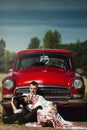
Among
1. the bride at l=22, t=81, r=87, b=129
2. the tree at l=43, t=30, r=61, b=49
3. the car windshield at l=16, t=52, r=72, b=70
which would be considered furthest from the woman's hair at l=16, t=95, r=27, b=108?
the tree at l=43, t=30, r=61, b=49

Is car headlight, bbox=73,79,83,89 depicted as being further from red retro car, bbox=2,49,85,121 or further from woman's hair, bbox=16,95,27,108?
woman's hair, bbox=16,95,27,108

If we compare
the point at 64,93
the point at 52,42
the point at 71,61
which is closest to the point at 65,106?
the point at 64,93

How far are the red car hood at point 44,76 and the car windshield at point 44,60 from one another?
1.24 feet

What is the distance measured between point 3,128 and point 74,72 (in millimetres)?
2084

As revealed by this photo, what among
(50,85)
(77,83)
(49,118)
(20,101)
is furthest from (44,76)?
(49,118)

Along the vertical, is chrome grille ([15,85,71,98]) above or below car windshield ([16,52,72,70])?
below

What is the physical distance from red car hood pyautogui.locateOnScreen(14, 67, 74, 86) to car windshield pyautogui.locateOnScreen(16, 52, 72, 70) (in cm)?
38

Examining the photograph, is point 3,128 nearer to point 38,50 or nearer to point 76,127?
point 76,127

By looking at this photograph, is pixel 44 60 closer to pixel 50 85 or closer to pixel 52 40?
pixel 50 85

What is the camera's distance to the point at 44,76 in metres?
7.39

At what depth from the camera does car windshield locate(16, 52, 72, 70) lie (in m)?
8.12

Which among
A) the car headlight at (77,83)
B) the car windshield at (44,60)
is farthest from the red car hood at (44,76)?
the car windshield at (44,60)

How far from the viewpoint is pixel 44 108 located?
6.64 m

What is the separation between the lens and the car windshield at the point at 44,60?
26.6ft
